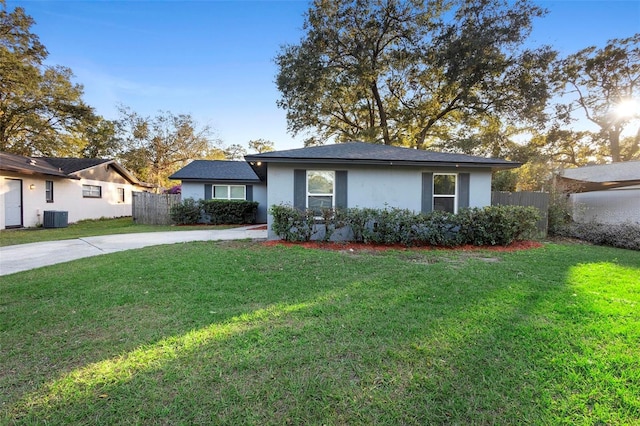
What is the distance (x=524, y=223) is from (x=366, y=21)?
15.2m

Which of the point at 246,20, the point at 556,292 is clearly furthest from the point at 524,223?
the point at 246,20

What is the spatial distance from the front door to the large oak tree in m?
14.7

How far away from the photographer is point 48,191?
14578mm

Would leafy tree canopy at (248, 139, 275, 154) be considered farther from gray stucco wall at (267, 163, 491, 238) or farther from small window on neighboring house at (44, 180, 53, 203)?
gray stucco wall at (267, 163, 491, 238)

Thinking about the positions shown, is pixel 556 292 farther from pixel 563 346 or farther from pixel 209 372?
pixel 209 372

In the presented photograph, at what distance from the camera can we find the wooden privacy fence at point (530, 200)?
34.3 feet

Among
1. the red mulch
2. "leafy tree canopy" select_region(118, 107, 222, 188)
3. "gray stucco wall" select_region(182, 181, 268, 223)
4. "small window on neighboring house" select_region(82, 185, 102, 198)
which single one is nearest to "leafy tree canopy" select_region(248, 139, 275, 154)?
"leafy tree canopy" select_region(118, 107, 222, 188)

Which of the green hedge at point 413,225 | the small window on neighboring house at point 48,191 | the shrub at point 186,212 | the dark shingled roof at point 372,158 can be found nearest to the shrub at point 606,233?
the green hedge at point 413,225

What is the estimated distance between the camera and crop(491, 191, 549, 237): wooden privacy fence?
34.3ft

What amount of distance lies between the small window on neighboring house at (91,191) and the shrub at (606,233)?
78.7 ft

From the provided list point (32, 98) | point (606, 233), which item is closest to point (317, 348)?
point (606, 233)

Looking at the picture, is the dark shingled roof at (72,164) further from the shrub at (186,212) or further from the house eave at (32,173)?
the shrub at (186,212)

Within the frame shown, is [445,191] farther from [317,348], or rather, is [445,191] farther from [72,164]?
[72,164]

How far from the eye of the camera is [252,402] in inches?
79.1
